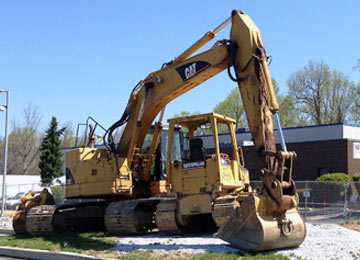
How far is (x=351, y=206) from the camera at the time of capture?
2028 cm

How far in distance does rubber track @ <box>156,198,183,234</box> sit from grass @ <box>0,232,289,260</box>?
1352 mm

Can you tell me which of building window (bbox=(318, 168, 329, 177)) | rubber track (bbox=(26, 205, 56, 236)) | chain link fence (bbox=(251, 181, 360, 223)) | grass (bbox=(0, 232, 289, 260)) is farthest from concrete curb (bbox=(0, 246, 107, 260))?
building window (bbox=(318, 168, 329, 177))

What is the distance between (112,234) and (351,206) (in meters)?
10.5

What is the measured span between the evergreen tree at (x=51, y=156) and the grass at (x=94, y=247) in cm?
3287

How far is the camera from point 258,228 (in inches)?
388

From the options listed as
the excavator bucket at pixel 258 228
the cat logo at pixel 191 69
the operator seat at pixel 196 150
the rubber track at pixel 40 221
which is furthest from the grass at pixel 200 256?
the rubber track at pixel 40 221

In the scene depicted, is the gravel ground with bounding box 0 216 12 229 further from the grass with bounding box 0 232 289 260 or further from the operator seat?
A: the operator seat

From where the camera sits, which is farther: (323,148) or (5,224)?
(323,148)

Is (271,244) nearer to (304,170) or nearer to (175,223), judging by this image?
(175,223)

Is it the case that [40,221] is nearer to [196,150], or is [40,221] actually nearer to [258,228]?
[196,150]

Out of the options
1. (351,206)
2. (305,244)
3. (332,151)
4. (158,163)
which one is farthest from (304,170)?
(305,244)

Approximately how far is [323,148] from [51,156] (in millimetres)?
27415

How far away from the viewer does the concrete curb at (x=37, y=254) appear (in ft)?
37.0

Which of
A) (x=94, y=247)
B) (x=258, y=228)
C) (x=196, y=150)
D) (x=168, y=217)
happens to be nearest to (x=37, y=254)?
(x=94, y=247)
